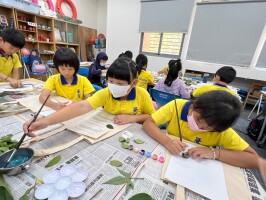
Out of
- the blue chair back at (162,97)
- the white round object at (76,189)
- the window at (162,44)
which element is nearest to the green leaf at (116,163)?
the white round object at (76,189)

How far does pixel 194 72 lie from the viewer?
4.26 meters

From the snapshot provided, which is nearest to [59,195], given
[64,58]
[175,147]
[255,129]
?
[175,147]

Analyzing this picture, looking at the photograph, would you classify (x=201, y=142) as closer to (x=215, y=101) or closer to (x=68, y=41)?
(x=215, y=101)

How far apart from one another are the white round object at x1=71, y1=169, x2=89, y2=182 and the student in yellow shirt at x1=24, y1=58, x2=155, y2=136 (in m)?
0.31

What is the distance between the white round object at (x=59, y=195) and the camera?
425mm

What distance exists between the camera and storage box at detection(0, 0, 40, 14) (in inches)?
129

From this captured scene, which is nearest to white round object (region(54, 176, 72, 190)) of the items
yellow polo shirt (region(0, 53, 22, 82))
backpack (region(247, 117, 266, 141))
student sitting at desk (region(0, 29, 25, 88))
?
student sitting at desk (region(0, 29, 25, 88))

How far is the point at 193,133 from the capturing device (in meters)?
0.85

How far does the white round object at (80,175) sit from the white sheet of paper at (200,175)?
10.9 inches

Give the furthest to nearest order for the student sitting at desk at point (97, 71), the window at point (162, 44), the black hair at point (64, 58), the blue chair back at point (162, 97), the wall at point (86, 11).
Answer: the wall at point (86, 11) → the window at point (162, 44) → the student sitting at desk at point (97, 71) → the blue chair back at point (162, 97) → the black hair at point (64, 58)

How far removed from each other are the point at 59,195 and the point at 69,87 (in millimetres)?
1047

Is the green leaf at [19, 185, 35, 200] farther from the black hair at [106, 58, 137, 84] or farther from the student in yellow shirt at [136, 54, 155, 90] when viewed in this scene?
the student in yellow shirt at [136, 54, 155, 90]

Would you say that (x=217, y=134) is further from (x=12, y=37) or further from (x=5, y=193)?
(x=12, y=37)

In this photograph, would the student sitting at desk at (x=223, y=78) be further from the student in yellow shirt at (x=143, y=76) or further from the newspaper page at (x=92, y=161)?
the newspaper page at (x=92, y=161)
